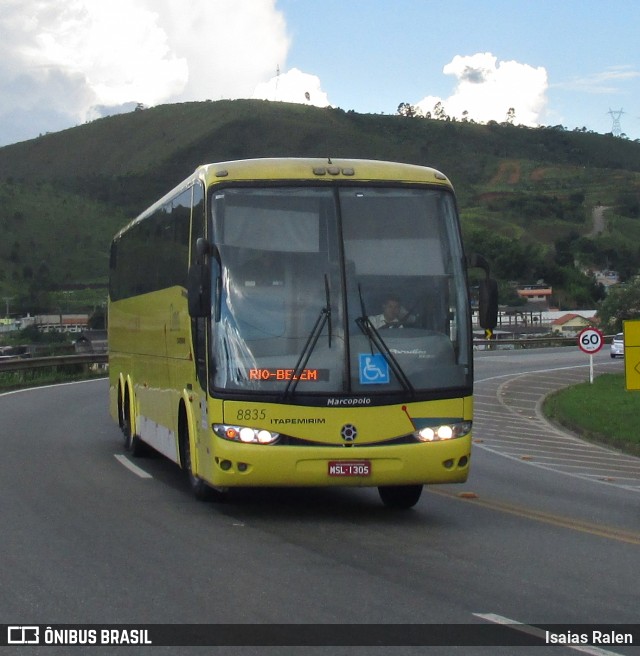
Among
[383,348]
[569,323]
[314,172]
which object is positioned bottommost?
[569,323]

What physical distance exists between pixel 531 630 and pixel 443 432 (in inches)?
152

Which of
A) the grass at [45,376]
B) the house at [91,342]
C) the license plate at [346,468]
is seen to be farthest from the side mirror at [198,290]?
the house at [91,342]

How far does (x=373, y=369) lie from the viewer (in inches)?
427

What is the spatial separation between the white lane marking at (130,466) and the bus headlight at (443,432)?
16.0 ft

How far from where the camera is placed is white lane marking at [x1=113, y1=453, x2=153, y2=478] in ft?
48.7

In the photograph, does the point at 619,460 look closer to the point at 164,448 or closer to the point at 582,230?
the point at 164,448

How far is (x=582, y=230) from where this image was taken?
173 meters

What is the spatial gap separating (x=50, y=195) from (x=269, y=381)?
123 meters

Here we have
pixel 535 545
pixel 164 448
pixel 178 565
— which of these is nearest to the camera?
pixel 178 565

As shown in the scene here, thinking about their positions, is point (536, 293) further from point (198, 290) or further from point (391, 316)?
point (198, 290)

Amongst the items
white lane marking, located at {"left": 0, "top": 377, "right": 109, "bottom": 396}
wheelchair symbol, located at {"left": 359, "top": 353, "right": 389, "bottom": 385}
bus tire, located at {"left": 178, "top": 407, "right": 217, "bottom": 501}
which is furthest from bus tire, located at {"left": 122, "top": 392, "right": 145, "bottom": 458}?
white lane marking, located at {"left": 0, "top": 377, "right": 109, "bottom": 396}

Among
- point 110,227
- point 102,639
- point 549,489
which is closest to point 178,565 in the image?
point 102,639

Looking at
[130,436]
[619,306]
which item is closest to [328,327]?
[130,436]

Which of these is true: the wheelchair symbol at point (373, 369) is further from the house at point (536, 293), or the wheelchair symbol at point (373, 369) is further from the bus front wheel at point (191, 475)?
the house at point (536, 293)
